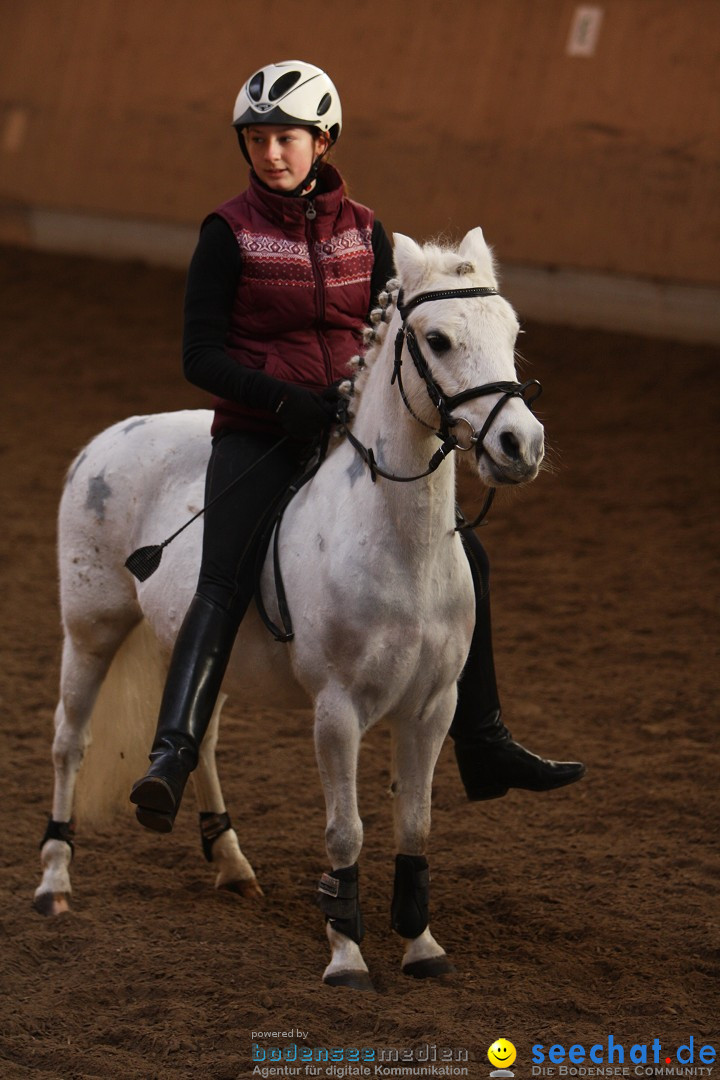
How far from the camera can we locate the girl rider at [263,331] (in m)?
3.64

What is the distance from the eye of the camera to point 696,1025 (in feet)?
11.4

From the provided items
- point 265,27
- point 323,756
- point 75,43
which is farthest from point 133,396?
point 323,756

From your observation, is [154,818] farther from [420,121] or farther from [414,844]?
[420,121]

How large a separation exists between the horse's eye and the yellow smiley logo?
1.75 m

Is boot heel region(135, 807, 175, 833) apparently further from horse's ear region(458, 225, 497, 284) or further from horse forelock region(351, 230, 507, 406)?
horse's ear region(458, 225, 497, 284)

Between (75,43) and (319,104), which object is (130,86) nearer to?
(75,43)

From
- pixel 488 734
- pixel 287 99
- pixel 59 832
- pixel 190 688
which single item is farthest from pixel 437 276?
pixel 59 832

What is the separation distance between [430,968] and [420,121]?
8751 millimetres

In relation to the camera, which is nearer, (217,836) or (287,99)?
(287,99)

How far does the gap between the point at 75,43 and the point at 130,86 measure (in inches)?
34.0

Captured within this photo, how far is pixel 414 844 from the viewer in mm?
3836

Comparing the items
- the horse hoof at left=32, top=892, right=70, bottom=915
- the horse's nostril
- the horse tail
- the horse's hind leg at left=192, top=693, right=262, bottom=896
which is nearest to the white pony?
the horse's nostril

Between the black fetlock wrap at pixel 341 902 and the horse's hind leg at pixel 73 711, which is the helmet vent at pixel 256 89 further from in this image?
the black fetlock wrap at pixel 341 902

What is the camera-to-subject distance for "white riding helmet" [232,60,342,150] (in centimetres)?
367
